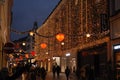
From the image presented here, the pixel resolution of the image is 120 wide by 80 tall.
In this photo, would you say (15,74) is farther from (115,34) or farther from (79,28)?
(79,28)

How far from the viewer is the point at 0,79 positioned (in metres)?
7.93

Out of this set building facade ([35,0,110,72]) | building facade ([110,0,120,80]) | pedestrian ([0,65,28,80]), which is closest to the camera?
pedestrian ([0,65,28,80])

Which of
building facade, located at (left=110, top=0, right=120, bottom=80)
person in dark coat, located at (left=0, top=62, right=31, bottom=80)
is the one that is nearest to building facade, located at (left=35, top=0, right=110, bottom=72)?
building facade, located at (left=110, top=0, right=120, bottom=80)

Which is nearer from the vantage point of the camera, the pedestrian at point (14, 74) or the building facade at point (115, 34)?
the pedestrian at point (14, 74)

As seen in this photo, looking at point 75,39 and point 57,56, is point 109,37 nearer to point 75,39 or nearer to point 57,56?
point 75,39

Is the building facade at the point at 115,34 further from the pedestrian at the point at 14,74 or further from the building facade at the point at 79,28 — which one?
the pedestrian at the point at 14,74

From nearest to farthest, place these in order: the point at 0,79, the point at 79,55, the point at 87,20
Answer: the point at 0,79, the point at 87,20, the point at 79,55

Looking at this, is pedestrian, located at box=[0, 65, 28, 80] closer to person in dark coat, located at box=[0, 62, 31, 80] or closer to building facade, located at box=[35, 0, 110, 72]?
person in dark coat, located at box=[0, 62, 31, 80]

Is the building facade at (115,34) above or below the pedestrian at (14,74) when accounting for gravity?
above

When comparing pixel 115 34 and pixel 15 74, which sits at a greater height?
pixel 115 34

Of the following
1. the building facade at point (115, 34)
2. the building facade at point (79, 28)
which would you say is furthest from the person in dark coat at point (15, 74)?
the building facade at point (79, 28)

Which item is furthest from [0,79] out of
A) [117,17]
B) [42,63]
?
[42,63]

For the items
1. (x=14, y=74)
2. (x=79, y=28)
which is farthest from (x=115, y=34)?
(x=14, y=74)

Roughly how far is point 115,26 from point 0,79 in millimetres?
26566
